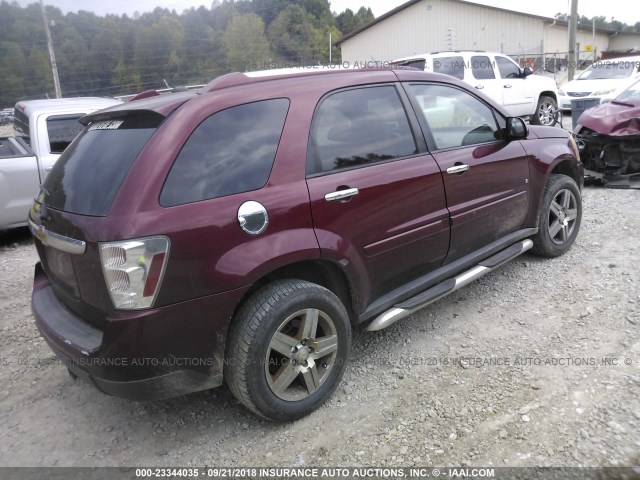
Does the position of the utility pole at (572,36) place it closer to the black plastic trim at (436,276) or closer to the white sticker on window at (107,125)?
the black plastic trim at (436,276)

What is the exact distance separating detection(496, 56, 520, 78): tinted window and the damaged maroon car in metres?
4.46

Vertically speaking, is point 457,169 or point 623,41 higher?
point 623,41

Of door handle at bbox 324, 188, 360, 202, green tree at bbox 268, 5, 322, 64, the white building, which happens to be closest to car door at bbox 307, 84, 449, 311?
door handle at bbox 324, 188, 360, 202

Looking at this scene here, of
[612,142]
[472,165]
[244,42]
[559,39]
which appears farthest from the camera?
[559,39]

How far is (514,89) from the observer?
37.6 feet

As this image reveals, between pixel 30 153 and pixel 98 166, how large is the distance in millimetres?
4380

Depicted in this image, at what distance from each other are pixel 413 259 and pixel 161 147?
1700 millimetres

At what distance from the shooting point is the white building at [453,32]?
36000mm

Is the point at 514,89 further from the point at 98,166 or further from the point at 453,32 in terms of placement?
the point at 453,32

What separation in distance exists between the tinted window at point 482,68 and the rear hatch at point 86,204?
9.81m

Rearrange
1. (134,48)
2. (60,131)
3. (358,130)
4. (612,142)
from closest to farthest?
(358,130)
(60,131)
(612,142)
(134,48)

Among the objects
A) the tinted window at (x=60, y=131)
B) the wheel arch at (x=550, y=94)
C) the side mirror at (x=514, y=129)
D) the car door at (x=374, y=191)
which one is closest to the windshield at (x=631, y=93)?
the side mirror at (x=514, y=129)

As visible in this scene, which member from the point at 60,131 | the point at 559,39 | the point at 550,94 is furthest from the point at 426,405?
the point at 559,39

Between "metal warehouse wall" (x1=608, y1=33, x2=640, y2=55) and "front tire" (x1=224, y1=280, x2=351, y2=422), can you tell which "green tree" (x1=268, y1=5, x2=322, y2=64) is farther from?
"metal warehouse wall" (x1=608, y1=33, x2=640, y2=55)
